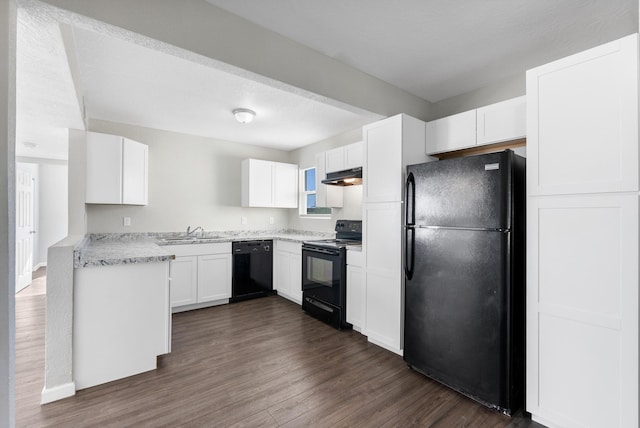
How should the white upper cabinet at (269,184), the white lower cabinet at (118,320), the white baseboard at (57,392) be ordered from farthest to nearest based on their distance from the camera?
the white upper cabinet at (269,184)
the white lower cabinet at (118,320)
the white baseboard at (57,392)

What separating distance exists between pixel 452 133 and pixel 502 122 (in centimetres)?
41

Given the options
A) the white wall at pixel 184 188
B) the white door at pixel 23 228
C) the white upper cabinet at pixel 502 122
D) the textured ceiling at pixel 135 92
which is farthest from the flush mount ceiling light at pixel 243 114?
the white door at pixel 23 228

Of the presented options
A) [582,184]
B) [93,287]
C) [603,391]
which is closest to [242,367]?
[93,287]

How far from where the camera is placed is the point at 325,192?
4.23m

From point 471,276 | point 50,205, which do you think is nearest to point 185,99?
point 471,276

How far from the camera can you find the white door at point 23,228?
4492 millimetres

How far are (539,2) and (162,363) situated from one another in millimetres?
3816

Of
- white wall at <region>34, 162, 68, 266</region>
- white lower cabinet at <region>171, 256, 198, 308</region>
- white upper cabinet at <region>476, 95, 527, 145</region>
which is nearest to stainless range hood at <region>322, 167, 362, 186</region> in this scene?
white upper cabinet at <region>476, 95, 527, 145</region>

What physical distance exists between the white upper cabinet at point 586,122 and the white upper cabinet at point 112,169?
4.01 metres

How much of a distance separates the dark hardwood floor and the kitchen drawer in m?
1.11

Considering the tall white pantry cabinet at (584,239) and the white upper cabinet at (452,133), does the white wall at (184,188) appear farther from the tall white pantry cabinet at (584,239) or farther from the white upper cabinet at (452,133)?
the tall white pantry cabinet at (584,239)

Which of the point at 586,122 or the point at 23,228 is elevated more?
the point at 586,122

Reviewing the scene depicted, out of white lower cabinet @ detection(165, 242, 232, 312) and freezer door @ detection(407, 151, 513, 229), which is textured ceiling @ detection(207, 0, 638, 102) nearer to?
freezer door @ detection(407, 151, 513, 229)

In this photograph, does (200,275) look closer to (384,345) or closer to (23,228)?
(384,345)
